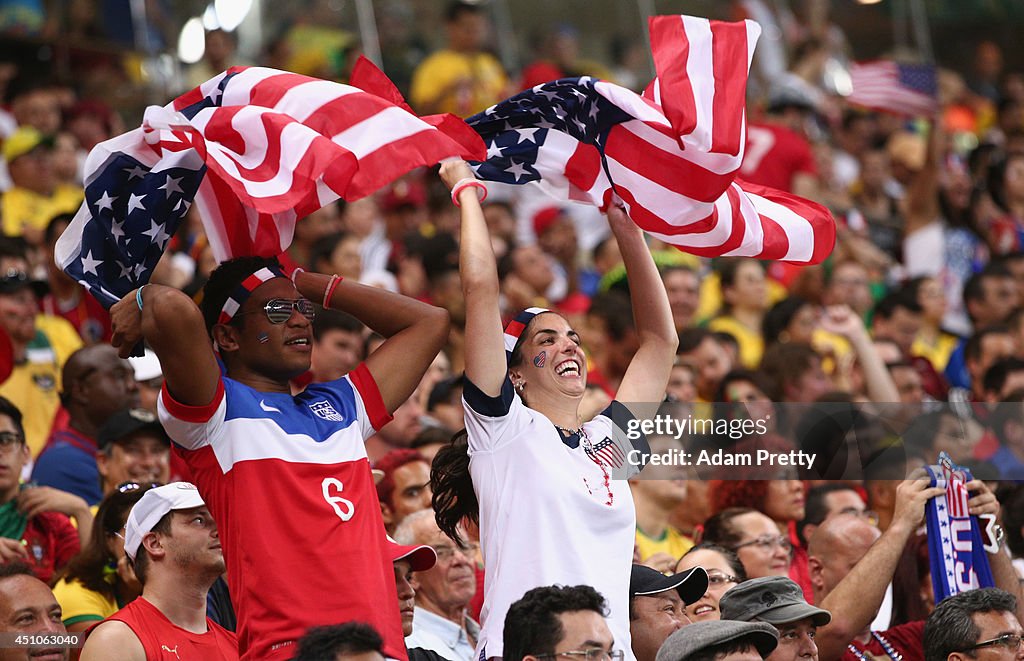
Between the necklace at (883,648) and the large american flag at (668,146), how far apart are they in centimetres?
154

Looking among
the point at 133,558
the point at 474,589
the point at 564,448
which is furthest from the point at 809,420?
the point at 133,558

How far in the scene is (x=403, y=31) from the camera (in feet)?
47.4

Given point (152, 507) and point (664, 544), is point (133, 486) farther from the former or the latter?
point (664, 544)

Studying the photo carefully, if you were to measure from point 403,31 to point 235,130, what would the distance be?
9721mm

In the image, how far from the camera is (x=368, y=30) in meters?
14.1

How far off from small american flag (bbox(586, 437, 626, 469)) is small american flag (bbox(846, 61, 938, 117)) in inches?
391

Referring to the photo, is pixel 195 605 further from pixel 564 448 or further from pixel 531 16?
pixel 531 16

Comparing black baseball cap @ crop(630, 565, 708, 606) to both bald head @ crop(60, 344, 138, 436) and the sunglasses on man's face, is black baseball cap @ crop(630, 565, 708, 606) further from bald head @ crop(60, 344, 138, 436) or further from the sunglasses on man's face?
bald head @ crop(60, 344, 138, 436)

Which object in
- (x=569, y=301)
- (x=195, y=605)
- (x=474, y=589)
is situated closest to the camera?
→ (x=195, y=605)

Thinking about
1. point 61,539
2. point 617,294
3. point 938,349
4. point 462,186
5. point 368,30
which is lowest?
point 61,539

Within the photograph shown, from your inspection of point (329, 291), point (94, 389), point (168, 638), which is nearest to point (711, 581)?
point (329, 291)

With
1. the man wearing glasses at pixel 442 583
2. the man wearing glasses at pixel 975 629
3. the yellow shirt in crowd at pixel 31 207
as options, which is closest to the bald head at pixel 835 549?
the man wearing glasses at pixel 975 629

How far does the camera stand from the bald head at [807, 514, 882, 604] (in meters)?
6.51

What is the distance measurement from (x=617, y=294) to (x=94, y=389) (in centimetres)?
335
